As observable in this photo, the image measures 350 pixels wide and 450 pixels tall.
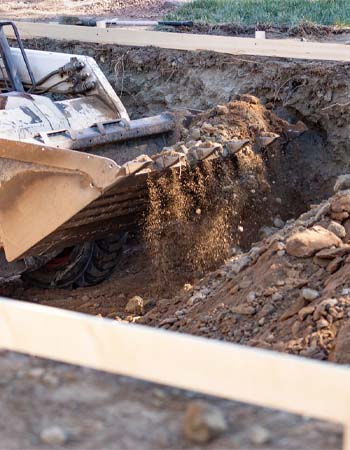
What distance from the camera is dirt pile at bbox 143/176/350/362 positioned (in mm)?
5359

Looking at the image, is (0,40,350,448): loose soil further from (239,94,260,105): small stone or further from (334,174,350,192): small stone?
(334,174,350,192): small stone

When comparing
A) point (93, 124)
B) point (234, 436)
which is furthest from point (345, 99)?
point (234, 436)

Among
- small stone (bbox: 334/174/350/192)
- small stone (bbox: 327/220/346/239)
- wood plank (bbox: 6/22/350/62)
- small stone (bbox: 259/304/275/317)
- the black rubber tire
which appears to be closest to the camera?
small stone (bbox: 259/304/275/317)

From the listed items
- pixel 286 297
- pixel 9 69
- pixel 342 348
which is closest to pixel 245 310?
pixel 286 297

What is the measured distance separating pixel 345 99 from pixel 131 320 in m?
3.75

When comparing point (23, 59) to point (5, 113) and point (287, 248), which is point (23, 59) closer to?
point (5, 113)

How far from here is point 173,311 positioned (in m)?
6.84

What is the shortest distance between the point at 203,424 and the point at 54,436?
400mm

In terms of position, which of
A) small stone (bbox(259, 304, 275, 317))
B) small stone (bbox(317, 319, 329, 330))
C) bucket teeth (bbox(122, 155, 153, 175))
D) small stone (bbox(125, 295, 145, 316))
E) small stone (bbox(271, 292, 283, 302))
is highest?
bucket teeth (bbox(122, 155, 153, 175))

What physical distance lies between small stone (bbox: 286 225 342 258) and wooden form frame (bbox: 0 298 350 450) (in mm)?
3505

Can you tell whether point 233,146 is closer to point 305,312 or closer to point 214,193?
point 214,193

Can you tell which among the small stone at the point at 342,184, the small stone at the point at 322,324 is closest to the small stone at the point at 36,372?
the small stone at the point at 322,324

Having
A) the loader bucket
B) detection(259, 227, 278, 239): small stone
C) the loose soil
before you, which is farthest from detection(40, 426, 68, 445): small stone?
detection(259, 227, 278, 239): small stone

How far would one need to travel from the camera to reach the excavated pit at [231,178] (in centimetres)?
823
